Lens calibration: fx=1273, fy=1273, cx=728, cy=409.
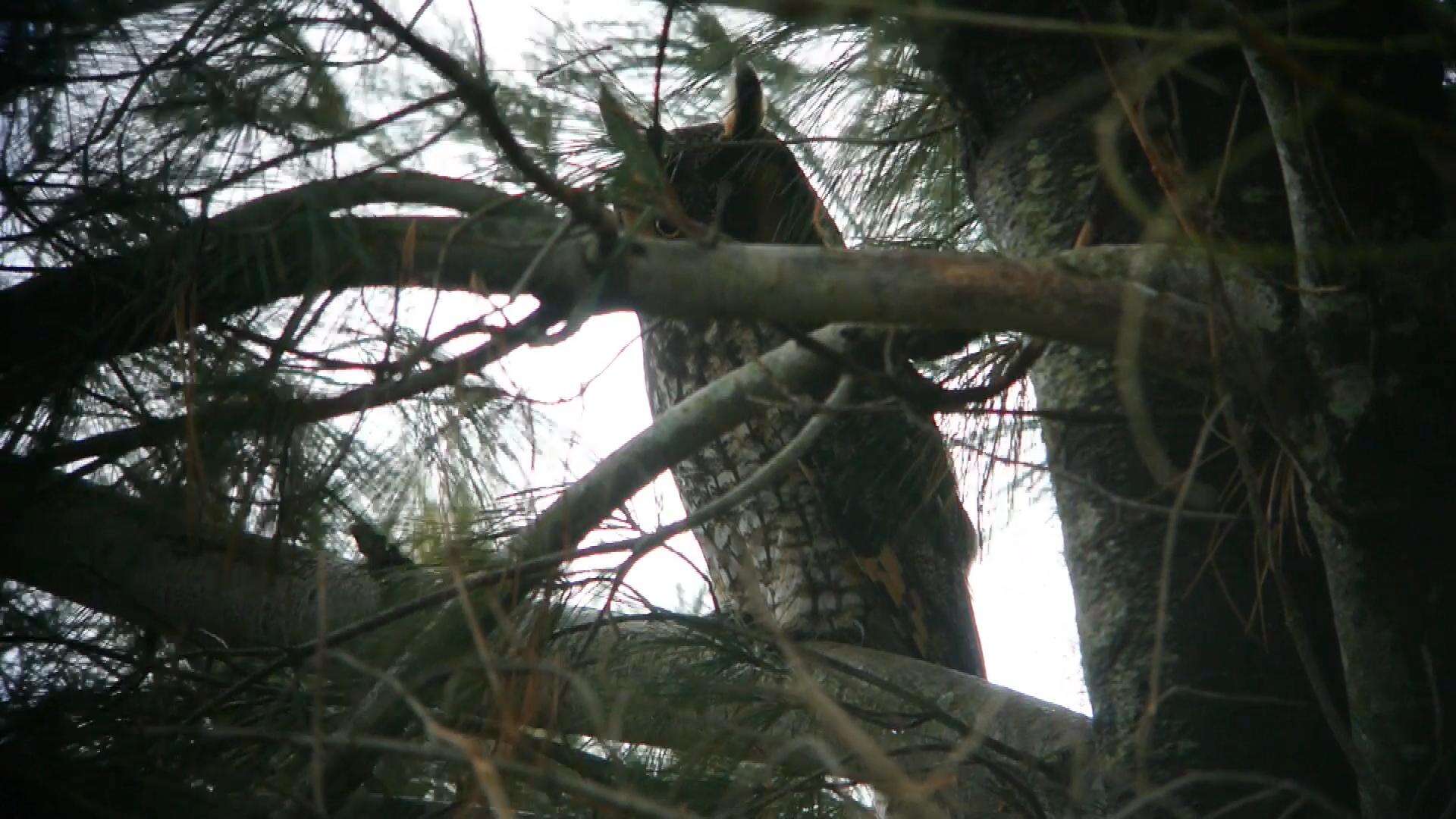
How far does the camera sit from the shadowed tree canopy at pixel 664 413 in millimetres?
854

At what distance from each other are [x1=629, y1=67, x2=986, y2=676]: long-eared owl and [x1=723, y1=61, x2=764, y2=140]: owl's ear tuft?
12 centimetres

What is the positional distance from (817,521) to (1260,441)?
959mm

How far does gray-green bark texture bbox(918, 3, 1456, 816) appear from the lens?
3.11 feet

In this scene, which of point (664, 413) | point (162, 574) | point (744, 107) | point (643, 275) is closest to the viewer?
point (643, 275)

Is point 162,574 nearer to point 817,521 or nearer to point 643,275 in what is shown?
point 643,275

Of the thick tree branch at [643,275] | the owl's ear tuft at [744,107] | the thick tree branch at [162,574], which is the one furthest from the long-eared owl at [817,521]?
the thick tree branch at [643,275]

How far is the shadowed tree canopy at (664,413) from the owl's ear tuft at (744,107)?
0.36 ft

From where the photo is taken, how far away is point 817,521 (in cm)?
205

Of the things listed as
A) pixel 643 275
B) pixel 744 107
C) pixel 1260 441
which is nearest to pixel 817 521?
pixel 744 107

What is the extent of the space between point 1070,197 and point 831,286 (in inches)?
24.4

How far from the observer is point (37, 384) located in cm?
111

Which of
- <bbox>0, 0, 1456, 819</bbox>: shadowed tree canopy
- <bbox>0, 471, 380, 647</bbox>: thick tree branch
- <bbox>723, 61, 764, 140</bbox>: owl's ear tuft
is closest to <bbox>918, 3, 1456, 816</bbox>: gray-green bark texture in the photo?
<bbox>0, 0, 1456, 819</bbox>: shadowed tree canopy

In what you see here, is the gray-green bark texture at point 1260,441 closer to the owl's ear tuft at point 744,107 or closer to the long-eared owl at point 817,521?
the owl's ear tuft at point 744,107

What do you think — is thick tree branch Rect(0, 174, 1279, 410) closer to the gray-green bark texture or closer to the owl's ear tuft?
Result: the gray-green bark texture
